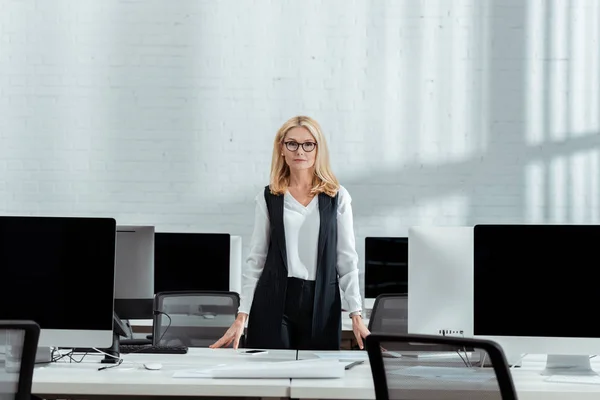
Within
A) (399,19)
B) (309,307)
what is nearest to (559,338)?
(309,307)

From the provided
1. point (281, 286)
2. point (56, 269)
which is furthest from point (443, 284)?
point (56, 269)

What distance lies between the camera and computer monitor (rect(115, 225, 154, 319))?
276cm

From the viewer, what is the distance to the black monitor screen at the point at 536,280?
2.32 meters

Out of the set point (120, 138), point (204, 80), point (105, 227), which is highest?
point (204, 80)

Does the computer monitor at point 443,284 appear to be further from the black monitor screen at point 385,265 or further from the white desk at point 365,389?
the black monitor screen at point 385,265

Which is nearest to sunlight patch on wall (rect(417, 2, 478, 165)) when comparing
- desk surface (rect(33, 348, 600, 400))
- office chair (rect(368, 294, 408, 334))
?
office chair (rect(368, 294, 408, 334))

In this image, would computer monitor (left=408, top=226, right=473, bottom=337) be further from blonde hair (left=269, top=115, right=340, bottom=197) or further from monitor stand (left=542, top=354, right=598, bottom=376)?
blonde hair (left=269, top=115, right=340, bottom=197)

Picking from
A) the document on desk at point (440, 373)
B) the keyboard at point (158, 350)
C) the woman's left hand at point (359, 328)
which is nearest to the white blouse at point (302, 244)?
the woman's left hand at point (359, 328)

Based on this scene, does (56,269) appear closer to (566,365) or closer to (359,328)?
(359,328)

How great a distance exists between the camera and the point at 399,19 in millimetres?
5676

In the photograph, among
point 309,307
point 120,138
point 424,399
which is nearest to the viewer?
point 424,399

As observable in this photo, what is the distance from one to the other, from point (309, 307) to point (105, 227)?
35.5 inches

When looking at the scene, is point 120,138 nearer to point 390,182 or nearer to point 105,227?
point 390,182

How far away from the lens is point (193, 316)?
368 cm
